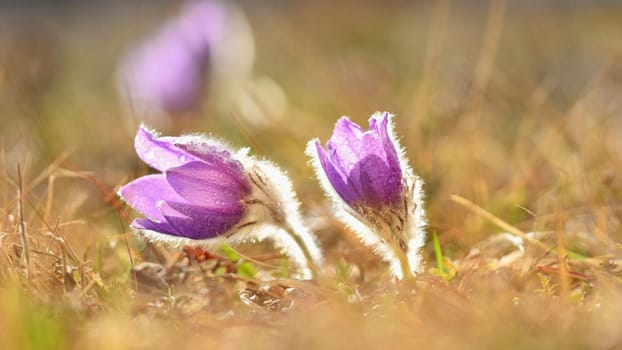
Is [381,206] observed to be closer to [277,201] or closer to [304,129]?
[277,201]

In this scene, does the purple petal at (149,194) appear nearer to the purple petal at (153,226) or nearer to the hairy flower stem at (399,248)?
the purple petal at (153,226)

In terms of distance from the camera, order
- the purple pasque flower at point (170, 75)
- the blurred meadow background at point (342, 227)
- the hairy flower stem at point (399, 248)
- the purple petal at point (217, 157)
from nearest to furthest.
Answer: the blurred meadow background at point (342, 227) → the hairy flower stem at point (399, 248) → the purple petal at point (217, 157) → the purple pasque flower at point (170, 75)

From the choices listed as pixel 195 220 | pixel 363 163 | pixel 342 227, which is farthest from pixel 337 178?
pixel 342 227

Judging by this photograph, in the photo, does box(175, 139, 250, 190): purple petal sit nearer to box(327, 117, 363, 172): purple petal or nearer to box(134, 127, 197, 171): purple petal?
box(134, 127, 197, 171): purple petal

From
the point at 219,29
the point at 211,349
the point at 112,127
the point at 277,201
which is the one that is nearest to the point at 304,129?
the point at 219,29

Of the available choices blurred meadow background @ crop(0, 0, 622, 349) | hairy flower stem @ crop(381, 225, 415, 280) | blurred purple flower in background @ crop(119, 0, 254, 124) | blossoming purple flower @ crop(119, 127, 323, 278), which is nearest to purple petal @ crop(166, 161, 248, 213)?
blossoming purple flower @ crop(119, 127, 323, 278)

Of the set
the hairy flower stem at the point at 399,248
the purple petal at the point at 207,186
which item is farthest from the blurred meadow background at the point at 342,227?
the purple petal at the point at 207,186

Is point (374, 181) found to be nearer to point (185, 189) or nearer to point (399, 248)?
point (399, 248)

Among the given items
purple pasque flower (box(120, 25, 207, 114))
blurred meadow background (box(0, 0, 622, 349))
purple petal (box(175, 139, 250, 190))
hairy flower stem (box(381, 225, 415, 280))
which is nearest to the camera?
blurred meadow background (box(0, 0, 622, 349))
